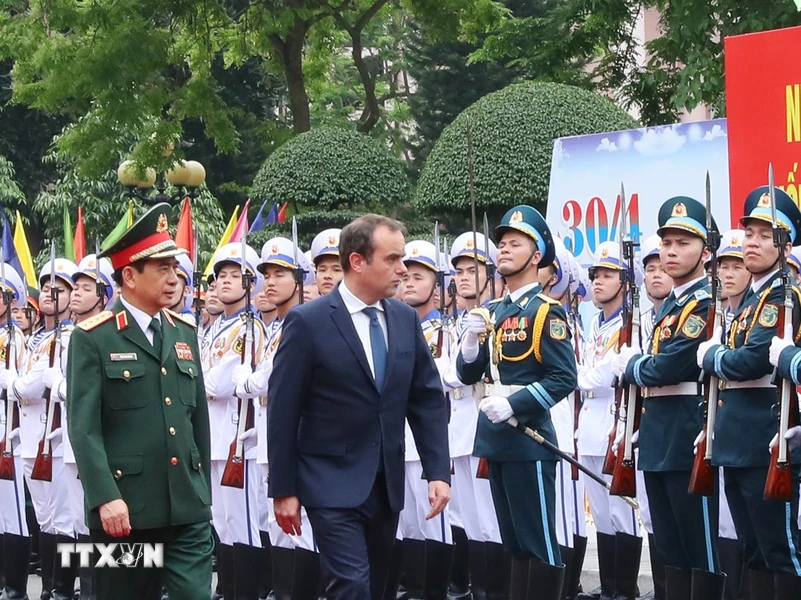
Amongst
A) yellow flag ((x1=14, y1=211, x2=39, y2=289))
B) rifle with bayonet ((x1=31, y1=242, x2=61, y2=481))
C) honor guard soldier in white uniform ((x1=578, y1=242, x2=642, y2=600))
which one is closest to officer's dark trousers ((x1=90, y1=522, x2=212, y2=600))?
honor guard soldier in white uniform ((x1=578, y1=242, x2=642, y2=600))

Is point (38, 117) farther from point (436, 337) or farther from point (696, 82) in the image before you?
point (436, 337)

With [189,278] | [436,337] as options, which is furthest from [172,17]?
[436,337]

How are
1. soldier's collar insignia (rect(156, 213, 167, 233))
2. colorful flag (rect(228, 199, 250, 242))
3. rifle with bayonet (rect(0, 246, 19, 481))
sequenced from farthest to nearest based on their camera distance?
colorful flag (rect(228, 199, 250, 242)) < rifle with bayonet (rect(0, 246, 19, 481)) < soldier's collar insignia (rect(156, 213, 167, 233))

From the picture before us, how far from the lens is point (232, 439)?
31.3ft

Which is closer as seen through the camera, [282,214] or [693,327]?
[693,327]

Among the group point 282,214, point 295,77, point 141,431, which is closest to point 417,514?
point 141,431

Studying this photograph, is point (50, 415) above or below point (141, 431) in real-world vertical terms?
below

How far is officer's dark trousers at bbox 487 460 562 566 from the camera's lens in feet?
24.7

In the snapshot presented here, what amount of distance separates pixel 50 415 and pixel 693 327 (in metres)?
4.47

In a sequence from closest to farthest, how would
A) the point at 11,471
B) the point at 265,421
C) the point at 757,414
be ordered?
the point at 757,414
the point at 265,421
the point at 11,471

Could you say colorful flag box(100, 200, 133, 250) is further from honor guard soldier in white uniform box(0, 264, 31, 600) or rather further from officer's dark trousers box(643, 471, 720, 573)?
officer's dark trousers box(643, 471, 720, 573)

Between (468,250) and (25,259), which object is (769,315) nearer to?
(468,250)

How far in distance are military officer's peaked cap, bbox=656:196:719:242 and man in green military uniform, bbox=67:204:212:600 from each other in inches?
99.7

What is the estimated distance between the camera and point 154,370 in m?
6.02
